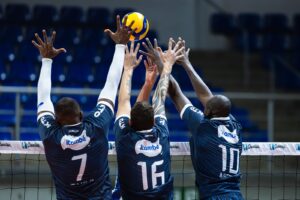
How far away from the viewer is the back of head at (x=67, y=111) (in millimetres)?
4906

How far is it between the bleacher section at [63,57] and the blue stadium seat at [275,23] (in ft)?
3.41

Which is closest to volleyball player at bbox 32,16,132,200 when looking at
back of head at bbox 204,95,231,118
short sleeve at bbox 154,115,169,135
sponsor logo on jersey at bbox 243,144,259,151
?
short sleeve at bbox 154,115,169,135

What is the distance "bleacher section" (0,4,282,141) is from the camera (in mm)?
11543

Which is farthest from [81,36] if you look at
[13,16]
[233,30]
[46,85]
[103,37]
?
[46,85]

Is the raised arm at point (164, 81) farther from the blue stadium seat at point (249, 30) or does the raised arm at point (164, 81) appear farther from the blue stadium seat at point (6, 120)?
the blue stadium seat at point (249, 30)

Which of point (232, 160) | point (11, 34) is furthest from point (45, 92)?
point (11, 34)

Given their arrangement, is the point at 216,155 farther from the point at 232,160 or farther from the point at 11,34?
the point at 11,34

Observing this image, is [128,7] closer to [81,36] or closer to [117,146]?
[81,36]

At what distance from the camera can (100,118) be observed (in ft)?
16.7

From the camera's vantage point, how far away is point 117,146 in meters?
5.30

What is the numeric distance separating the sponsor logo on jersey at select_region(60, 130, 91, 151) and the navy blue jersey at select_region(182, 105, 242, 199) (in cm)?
106

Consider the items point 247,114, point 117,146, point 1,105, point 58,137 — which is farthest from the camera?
point 247,114

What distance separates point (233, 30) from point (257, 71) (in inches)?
57.3

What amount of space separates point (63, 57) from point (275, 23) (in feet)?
21.6
